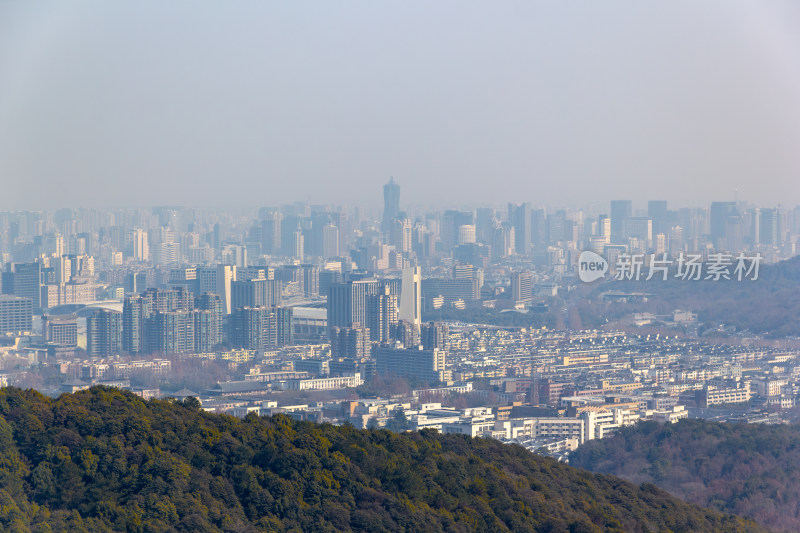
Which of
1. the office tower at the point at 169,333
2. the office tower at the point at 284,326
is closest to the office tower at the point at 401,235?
the office tower at the point at 284,326

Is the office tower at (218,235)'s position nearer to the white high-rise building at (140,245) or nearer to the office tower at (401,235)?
the white high-rise building at (140,245)

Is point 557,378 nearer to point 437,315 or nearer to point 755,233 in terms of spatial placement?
point 437,315

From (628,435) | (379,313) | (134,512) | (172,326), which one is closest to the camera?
(134,512)

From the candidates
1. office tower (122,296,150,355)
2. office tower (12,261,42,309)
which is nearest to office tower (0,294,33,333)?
office tower (12,261,42,309)

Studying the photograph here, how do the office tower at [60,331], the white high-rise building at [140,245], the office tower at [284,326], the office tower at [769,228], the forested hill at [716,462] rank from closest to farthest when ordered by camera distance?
the forested hill at [716,462] < the office tower at [60,331] < the office tower at [284,326] < the office tower at [769,228] < the white high-rise building at [140,245]

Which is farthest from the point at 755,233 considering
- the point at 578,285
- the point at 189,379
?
the point at 189,379

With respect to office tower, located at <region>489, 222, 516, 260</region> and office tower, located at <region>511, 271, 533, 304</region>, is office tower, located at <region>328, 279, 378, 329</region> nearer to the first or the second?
office tower, located at <region>511, 271, 533, 304</region>
